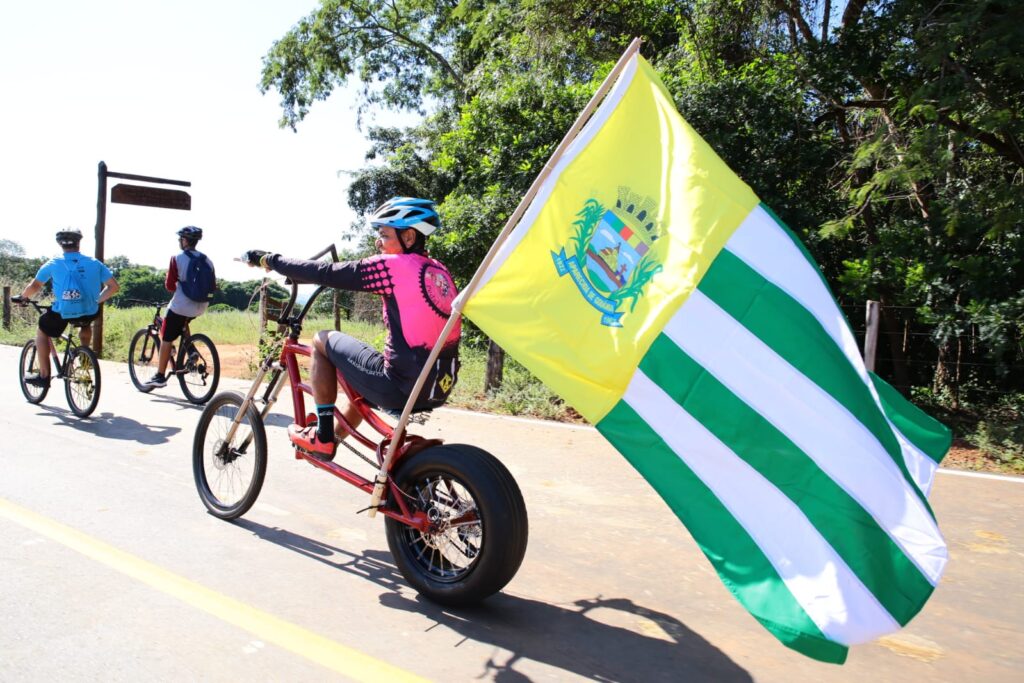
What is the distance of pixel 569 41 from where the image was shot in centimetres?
1238

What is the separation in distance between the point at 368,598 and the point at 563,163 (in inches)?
91.7

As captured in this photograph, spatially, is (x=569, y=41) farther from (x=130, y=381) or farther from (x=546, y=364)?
(x=546, y=364)

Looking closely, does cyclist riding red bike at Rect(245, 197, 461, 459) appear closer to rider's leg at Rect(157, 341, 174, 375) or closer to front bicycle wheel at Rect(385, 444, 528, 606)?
front bicycle wheel at Rect(385, 444, 528, 606)

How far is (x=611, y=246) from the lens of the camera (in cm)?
335

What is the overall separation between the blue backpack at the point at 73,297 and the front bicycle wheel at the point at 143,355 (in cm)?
162

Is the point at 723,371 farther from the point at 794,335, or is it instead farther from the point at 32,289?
the point at 32,289

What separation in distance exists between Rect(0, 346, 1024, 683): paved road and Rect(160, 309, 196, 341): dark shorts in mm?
3559

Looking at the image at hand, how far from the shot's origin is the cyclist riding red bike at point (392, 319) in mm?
4172

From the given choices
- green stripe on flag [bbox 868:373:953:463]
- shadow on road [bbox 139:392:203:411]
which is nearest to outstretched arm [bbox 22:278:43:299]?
shadow on road [bbox 139:392:203:411]

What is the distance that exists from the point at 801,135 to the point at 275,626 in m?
9.57

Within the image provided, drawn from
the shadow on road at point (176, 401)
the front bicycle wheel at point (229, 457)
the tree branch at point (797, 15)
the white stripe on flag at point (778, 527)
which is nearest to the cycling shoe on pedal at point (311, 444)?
the front bicycle wheel at point (229, 457)

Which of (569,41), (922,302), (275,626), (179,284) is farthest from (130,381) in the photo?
(922,302)

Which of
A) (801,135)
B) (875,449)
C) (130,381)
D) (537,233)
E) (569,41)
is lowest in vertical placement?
(130,381)

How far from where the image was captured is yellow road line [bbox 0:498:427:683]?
10.8 feet
